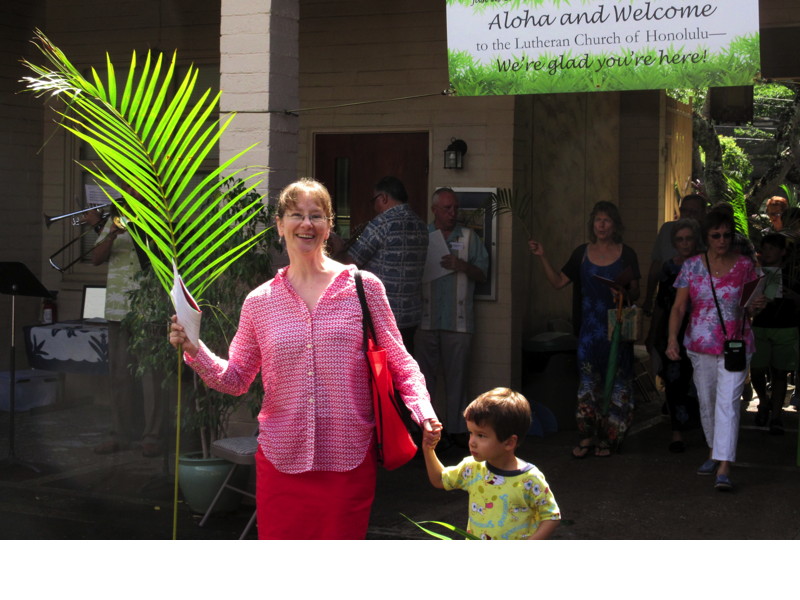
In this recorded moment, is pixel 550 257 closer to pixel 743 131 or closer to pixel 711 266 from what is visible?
pixel 711 266

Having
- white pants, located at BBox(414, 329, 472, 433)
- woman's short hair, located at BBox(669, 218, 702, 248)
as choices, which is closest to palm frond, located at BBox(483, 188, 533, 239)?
white pants, located at BBox(414, 329, 472, 433)

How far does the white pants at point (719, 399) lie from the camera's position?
7090 millimetres

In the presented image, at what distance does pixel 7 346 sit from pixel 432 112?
4670mm

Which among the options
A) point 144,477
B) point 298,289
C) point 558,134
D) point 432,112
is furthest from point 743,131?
point 298,289

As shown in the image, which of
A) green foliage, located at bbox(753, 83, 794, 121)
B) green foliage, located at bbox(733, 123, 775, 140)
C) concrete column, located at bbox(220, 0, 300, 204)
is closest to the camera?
concrete column, located at bbox(220, 0, 300, 204)

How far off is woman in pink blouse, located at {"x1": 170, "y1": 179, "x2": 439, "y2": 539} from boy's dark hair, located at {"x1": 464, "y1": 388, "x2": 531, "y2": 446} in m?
0.18

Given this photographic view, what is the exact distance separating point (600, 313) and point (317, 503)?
446 centimetres

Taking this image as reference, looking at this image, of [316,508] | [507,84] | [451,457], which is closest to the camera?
[316,508]

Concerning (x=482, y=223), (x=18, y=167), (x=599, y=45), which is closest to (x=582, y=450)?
(x=482, y=223)

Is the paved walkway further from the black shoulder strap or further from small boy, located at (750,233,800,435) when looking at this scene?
the black shoulder strap

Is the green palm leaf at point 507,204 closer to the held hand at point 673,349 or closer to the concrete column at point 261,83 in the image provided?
the held hand at point 673,349

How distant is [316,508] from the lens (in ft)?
12.8

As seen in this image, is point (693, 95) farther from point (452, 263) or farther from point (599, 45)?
point (599, 45)

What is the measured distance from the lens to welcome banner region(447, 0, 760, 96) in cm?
551
